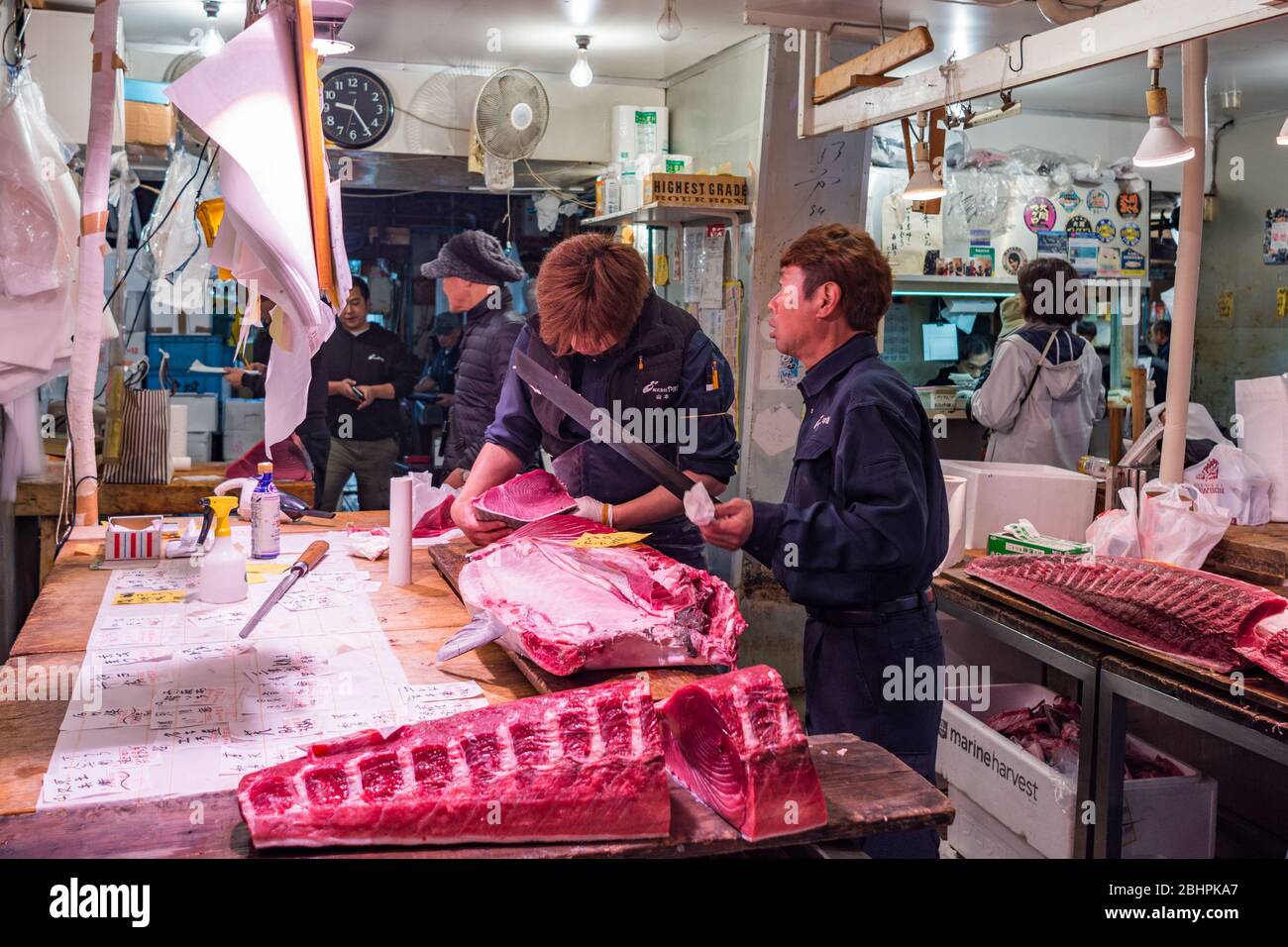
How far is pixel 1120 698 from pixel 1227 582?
45 centimetres

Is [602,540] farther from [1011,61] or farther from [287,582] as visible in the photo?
[1011,61]

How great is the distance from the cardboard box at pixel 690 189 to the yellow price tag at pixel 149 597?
13.4 feet

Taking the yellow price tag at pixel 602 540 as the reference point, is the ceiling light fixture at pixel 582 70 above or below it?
above

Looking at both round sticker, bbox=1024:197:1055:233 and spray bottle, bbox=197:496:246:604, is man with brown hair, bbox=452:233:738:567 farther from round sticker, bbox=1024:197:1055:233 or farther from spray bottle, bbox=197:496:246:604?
round sticker, bbox=1024:197:1055:233

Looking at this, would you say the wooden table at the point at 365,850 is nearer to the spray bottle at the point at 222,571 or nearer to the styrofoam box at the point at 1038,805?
the spray bottle at the point at 222,571

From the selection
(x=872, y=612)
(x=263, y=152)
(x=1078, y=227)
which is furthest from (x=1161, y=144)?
(x=1078, y=227)

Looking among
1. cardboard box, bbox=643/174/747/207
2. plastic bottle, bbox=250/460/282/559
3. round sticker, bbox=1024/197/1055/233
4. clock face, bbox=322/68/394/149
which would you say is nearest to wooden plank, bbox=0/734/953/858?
plastic bottle, bbox=250/460/282/559

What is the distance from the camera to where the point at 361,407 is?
7531mm

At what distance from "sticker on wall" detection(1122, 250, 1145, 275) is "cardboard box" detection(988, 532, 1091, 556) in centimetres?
585

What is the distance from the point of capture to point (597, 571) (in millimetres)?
2605

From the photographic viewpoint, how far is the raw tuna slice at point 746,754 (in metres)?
1.60

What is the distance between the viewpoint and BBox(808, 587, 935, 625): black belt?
8.91ft

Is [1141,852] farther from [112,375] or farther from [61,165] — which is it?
[112,375]

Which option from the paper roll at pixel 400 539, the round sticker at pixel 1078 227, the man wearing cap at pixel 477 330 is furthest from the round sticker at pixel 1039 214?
the paper roll at pixel 400 539
